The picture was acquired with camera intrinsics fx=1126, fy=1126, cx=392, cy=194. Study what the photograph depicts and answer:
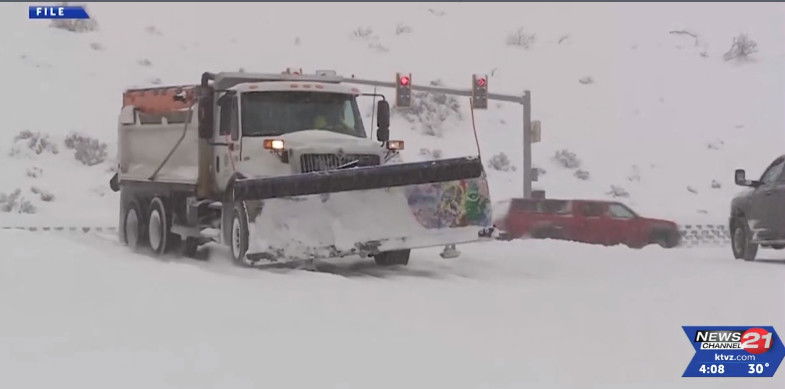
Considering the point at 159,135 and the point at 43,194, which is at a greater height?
the point at 159,135

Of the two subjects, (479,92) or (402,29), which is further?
(402,29)

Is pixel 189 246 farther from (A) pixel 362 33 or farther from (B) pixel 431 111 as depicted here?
(A) pixel 362 33

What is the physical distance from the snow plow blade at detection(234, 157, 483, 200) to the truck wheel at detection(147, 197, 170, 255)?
132 inches

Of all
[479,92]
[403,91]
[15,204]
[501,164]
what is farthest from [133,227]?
[501,164]

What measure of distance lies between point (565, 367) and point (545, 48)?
4095cm

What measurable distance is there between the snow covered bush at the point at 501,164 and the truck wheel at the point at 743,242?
1976 cm

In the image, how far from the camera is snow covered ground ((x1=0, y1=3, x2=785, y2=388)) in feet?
26.5

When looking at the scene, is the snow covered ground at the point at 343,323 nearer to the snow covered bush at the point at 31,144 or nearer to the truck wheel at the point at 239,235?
the truck wheel at the point at 239,235

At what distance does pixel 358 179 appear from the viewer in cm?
1316

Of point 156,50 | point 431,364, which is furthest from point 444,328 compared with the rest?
point 156,50

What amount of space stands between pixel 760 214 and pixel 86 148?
2320 centimetres

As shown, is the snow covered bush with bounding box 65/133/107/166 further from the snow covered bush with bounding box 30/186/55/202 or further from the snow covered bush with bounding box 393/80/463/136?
the snow covered bush with bounding box 393/80/463/136

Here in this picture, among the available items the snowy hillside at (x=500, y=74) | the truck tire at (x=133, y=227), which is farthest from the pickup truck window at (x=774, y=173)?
the snowy hillside at (x=500, y=74)

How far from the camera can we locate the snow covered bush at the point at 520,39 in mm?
48000
